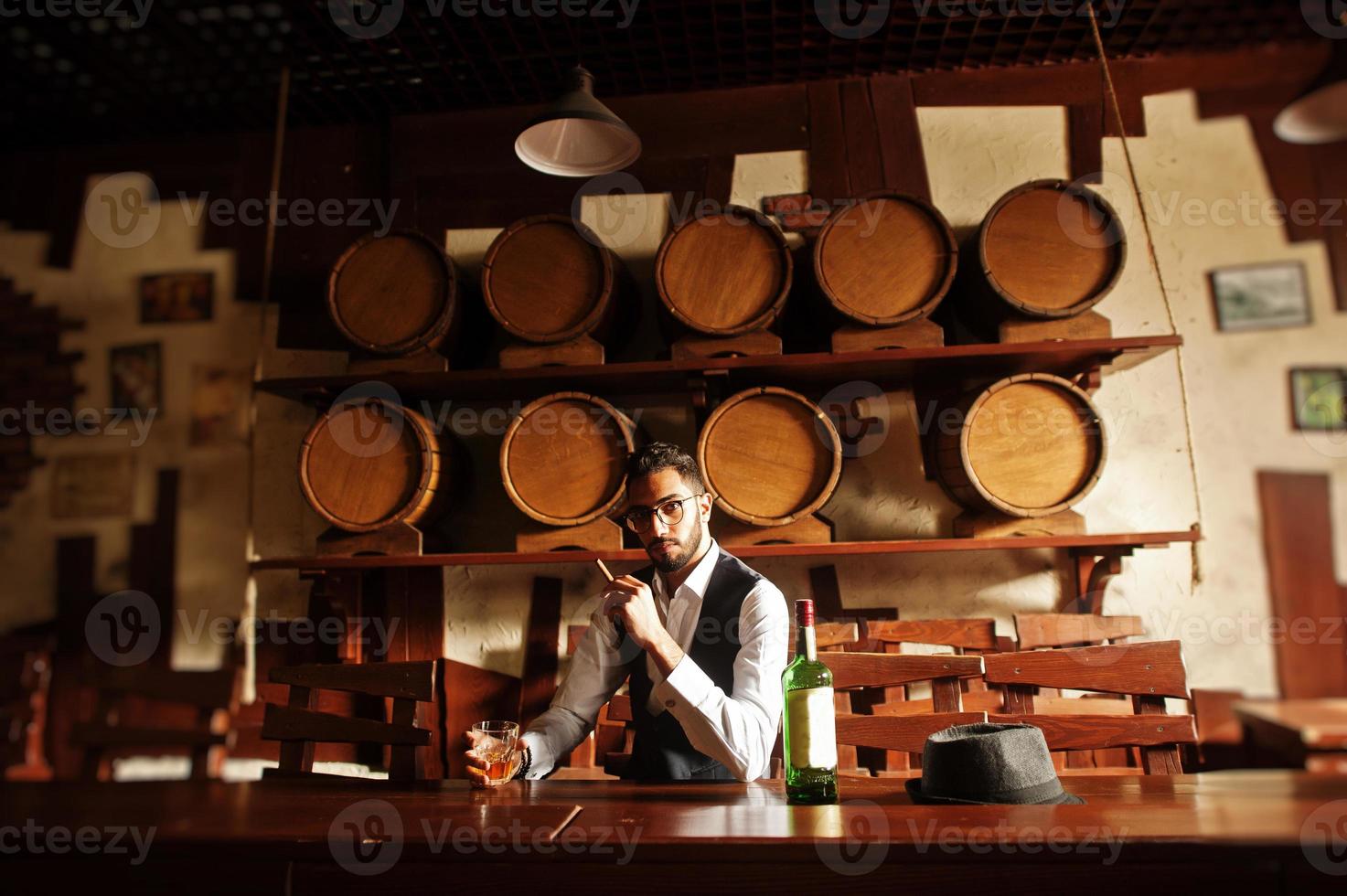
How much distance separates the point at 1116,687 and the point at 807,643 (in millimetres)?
1027

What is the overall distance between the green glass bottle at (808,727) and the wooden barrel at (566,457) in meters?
1.29

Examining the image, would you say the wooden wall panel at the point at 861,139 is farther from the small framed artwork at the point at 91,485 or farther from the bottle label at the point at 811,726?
the small framed artwork at the point at 91,485

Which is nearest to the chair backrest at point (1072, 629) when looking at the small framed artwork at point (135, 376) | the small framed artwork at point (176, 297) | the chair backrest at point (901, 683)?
the chair backrest at point (901, 683)

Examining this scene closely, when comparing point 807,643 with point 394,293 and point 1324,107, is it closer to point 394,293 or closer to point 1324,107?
point 1324,107

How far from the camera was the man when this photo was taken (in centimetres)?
179

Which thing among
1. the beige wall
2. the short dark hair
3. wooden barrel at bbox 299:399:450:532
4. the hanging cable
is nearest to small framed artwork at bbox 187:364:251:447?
the beige wall

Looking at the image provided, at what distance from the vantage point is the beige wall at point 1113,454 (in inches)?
118

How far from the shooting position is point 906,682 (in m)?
2.11

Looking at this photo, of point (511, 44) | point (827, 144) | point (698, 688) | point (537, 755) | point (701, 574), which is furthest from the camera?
point (827, 144)

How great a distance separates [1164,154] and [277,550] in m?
3.63

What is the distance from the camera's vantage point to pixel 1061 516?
8.75ft

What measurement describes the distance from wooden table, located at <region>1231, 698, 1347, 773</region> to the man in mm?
901

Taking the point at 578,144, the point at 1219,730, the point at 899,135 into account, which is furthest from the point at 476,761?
the point at 899,135

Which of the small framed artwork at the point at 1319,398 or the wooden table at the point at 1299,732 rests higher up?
the small framed artwork at the point at 1319,398
